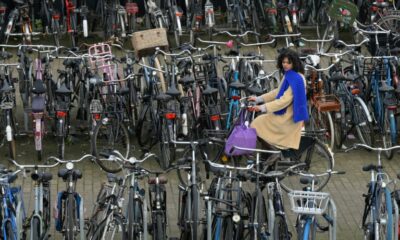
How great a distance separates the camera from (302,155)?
1359 centimetres

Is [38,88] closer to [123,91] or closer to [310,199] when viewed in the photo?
[123,91]

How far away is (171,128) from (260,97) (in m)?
1.16

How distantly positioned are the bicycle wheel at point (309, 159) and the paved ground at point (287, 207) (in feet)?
0.84

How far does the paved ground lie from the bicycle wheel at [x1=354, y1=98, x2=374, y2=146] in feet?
0.94

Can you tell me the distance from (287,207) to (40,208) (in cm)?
300

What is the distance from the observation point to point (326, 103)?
46.5 ft

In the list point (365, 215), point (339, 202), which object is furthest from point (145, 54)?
point (365, 215)

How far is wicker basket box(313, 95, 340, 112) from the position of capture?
46.5 feet

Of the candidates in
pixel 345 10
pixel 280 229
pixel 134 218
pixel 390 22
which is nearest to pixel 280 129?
pixel 280 229

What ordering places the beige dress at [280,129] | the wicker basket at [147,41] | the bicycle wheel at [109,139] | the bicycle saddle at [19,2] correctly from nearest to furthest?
the beige dress at [280,129], the bicycle wheel at [109,139], the wicker basket at [147,41], the bicycle saddle at [19,2]

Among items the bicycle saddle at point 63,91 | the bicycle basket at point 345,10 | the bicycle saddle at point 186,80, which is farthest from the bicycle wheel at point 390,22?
the bicycle saddle at point 63,91

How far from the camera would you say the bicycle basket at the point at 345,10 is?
17.1 m

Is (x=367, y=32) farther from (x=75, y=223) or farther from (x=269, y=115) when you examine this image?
(x=75, y=223)

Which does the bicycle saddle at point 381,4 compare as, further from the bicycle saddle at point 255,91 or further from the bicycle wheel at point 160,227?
the bicycle wheel at point 160,227
